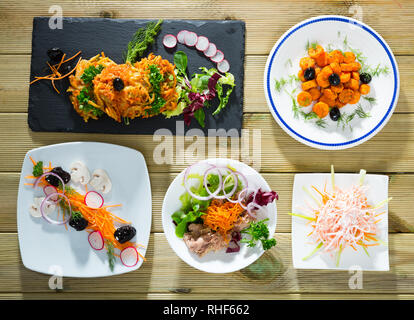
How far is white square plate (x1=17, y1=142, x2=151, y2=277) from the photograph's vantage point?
247 centimetres

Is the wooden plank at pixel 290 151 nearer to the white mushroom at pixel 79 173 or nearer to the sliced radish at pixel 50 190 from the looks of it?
the white mushroom at pixel 79 173

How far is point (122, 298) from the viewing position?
2580mm

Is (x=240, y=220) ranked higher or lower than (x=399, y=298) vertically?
higher

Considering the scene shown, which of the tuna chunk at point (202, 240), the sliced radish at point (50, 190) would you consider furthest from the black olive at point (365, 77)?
the sliced radish at point (50, 190)

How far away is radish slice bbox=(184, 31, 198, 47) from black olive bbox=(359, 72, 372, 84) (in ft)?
3.48

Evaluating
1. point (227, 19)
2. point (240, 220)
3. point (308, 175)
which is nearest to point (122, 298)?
point (240, 220)

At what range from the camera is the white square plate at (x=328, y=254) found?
8.02ft

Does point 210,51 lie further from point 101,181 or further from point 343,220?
point 343,220

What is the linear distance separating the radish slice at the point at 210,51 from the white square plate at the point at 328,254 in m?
0.93

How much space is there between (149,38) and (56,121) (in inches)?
31.5

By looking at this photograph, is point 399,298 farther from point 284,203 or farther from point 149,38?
point 149,38

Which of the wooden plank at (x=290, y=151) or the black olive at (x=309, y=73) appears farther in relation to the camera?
the wooden plank at (x=290, y=151)

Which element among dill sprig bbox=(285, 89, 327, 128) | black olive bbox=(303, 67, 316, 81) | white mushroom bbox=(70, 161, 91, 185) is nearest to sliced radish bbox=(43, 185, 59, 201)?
white mushroom bbox=(70, 161, 91, 185)
